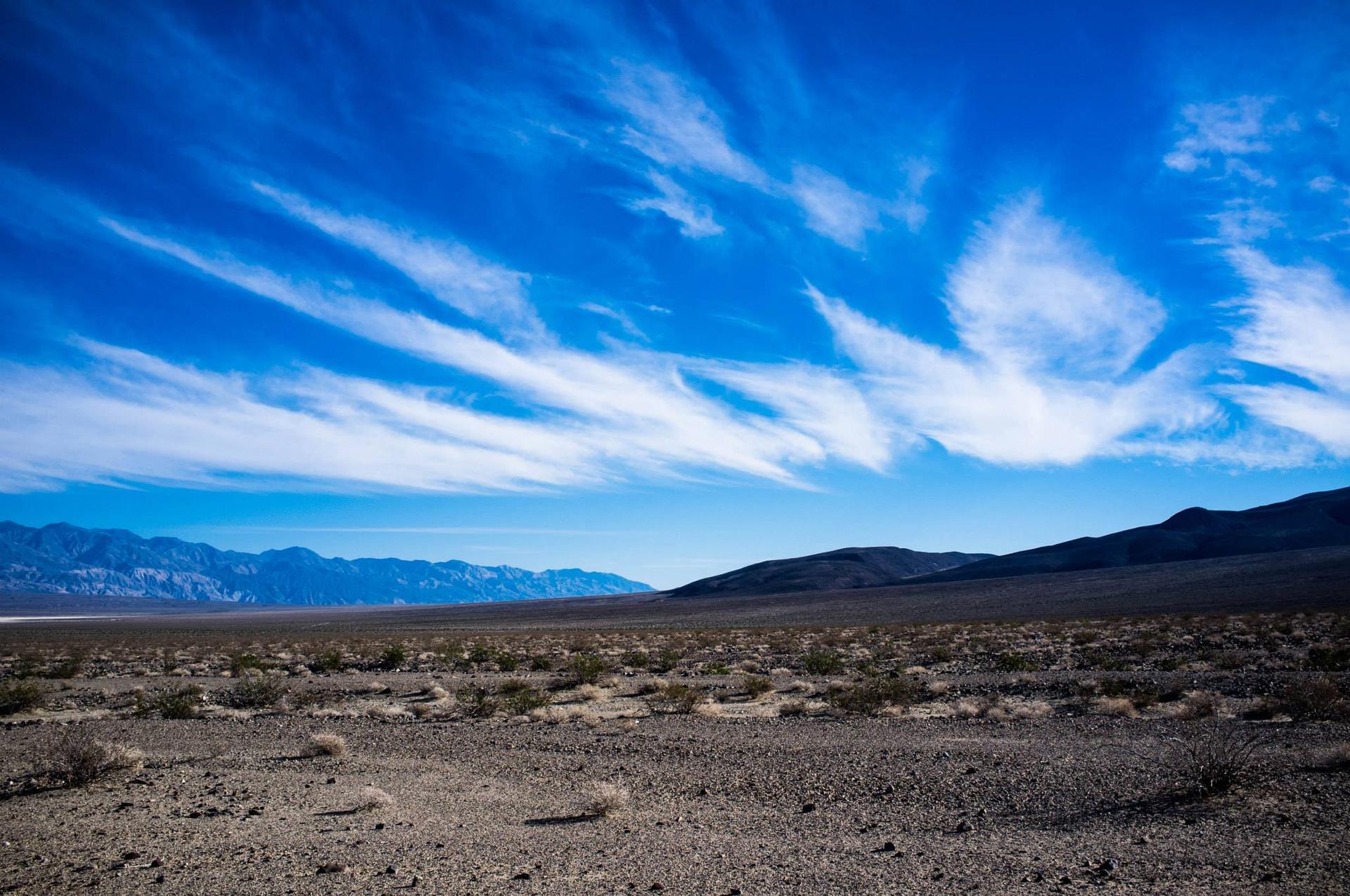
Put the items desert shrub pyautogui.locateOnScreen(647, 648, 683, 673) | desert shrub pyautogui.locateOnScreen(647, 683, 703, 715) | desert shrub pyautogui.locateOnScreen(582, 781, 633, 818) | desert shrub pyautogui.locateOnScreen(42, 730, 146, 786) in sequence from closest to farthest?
desert shrub pyautogui.locateOnScreen(582, 781, 633, 818)
desert shrub pyautogui.locateOnScreen(42, 730, 146, 786)
desert shrub pyautogui.locateOnScreen(647, 683, 703, 715)
desert shrub pyautogui.locateOnScreen(647, 648, 683, 673)

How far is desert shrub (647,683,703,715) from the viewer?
16.8 metres

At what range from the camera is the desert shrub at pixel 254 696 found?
1855cm

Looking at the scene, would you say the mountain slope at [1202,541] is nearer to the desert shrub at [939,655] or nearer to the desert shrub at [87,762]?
the desert shrub at [939,655]

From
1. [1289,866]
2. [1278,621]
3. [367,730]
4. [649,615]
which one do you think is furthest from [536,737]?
[649,615]

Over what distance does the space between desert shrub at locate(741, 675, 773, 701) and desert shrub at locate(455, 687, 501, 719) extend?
20.5 ft

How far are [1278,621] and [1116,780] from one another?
123ft

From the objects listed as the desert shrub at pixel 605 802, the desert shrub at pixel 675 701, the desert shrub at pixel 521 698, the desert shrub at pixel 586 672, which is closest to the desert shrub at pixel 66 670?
the desert shrub at pixel 521 698

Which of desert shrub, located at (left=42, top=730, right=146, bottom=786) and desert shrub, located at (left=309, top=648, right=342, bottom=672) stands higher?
desert shrub, located at (left=42, top=730, right=146, bottom=786)

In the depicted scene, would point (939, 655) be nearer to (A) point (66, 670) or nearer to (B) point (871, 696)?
(B) point (871, 696)

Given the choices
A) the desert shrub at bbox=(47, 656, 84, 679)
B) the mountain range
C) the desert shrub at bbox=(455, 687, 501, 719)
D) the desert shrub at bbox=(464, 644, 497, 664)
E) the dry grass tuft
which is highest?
the mountain range

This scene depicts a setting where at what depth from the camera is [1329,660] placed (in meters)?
→ 20.4

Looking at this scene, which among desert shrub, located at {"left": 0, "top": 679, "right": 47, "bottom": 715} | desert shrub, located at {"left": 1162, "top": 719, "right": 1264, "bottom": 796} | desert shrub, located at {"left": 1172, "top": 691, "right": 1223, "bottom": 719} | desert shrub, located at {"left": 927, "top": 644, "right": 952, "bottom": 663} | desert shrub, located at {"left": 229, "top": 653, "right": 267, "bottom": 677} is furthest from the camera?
desert shrub, located at {"left": 229, "top": 653, "right": 267, "bottom": 677}

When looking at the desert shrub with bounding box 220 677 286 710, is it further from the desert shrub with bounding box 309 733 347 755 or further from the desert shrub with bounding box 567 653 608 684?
the desert shrub with bounding box 567 653 608 684

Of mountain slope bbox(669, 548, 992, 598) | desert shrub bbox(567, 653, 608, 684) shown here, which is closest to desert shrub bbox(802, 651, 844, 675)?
desert shrub bbox(567, 653, 608, 684)
